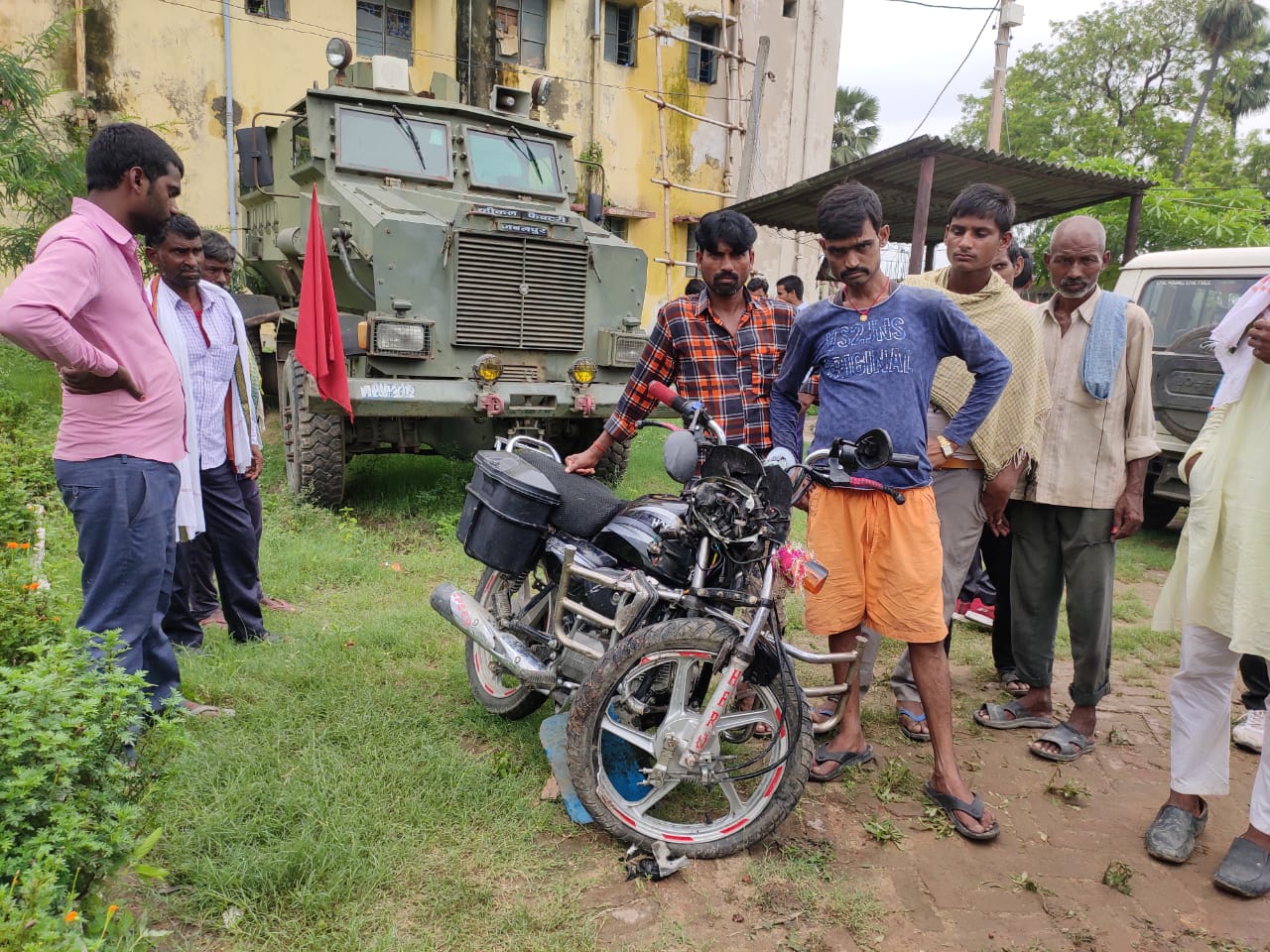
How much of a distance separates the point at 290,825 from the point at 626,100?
628 inches

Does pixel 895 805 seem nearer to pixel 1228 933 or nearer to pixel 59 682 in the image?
pixel 1228 933

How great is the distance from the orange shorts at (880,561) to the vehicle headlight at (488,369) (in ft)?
10.8

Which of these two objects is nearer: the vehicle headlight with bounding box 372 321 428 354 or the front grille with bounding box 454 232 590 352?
the vehicle headlight with bounding box 372 321 428 354

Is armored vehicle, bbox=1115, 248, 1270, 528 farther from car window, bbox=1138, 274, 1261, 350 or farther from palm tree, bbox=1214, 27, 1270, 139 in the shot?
palm tree, bbox=1214, 27, 1270, 139

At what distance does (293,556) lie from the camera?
4.75 meters

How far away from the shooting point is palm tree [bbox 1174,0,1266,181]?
23938 millimetres

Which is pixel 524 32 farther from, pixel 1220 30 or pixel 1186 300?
pixel 1220 30

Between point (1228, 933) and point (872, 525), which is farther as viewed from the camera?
point (872, 525)

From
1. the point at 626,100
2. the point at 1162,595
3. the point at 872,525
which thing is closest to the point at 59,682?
the point at 872,525

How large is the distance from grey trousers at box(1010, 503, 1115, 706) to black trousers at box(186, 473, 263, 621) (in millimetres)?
3272

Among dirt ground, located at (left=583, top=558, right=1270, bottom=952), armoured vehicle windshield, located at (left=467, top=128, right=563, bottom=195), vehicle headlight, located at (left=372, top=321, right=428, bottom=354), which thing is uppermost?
armoured vehicle windshield, located at (left=467, top=128, right=563, bottom=195)

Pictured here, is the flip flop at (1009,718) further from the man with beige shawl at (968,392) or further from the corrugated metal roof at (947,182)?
the corrugated metal roof at (947,182)

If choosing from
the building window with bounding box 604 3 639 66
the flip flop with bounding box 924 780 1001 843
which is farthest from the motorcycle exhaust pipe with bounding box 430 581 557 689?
the building window with bounding box 604 3 639 66

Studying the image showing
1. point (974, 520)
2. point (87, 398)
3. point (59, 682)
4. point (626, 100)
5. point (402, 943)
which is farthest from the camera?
point (626, 100)
